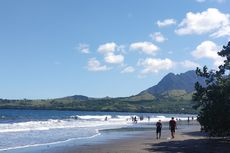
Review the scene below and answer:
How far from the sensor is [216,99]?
33.9 metres

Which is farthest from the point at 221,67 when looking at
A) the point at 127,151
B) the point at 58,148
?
the point at 58,148

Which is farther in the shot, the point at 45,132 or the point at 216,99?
the point at 45,132

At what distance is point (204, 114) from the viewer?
34.7 m

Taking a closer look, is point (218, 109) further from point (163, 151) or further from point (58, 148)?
Answer: point (58, 148)

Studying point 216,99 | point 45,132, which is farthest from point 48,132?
point 216,99

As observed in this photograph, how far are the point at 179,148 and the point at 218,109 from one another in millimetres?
3992

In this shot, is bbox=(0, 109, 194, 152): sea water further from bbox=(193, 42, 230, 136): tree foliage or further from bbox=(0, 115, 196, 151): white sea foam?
bbox=(193, 42, 230, 136): tree foliage

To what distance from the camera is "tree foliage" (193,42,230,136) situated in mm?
33031

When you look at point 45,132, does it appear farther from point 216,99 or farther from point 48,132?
point 216,99

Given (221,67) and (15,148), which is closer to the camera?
(15,148)

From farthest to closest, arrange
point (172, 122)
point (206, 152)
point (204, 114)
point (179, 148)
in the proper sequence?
point (172, 122) → point (204, 114) → point (179, 148) → point (206, 152)

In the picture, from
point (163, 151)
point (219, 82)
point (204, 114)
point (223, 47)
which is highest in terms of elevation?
point (223, 47)

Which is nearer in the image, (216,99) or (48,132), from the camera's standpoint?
(216,99)

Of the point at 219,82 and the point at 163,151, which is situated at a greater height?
the point at 219,82
